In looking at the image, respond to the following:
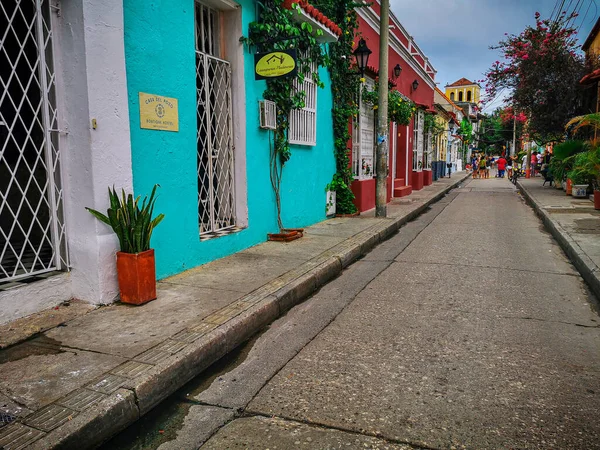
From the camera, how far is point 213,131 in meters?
6.50

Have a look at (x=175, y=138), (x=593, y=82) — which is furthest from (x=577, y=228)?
(x=593, y=82)

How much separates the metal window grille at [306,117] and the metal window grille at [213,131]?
1677mm

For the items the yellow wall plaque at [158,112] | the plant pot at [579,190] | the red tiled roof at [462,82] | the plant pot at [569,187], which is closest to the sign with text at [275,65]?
the yellow wall plaque at [158,112]

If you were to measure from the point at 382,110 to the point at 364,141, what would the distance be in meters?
1.70

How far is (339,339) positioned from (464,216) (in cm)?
871

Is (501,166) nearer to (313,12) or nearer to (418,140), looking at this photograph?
(418,140)

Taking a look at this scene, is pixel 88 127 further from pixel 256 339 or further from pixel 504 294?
pixel 504 294

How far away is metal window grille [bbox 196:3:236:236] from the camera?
610cm

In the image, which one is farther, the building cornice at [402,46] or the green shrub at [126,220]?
the building cornice at [402,46]

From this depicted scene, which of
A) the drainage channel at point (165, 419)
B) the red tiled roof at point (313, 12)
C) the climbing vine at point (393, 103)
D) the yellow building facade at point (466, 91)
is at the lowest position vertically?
the drainage channel at point (165, 419)

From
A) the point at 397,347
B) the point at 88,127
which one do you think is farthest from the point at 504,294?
the point at 88,127

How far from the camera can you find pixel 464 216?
11633 millimetres

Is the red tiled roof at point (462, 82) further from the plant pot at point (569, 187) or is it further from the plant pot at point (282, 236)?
the plant pot at point (282, 236)

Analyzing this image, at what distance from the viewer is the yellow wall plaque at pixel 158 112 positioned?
4.82 meters
